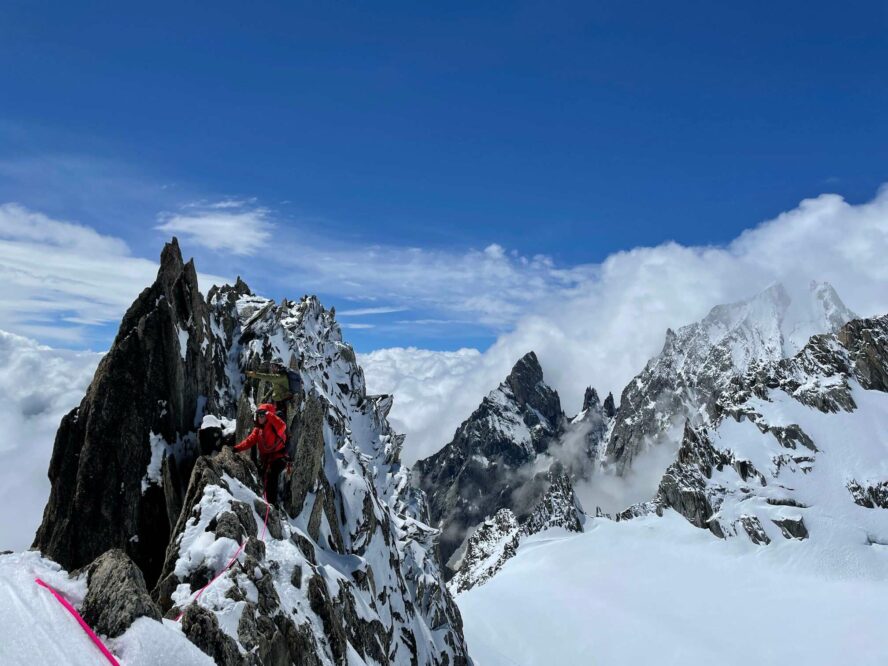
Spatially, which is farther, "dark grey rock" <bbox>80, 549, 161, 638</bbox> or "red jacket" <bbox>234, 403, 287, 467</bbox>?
"red jacket" <bbox>234, 403, 287, 467</bbox>

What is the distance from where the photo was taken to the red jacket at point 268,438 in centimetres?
2259

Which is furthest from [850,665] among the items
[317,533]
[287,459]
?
[287,459]

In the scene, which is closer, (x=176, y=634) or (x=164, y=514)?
(x=176, y=634)

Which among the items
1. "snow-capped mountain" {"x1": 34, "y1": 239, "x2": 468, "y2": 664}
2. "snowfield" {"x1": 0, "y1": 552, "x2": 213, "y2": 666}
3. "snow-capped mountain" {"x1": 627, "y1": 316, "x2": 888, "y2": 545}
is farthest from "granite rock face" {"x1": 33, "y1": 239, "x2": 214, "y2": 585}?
"snow-capped mountain" {"x1": 627, "y1": 316, "x2": 888, "y2": 545}

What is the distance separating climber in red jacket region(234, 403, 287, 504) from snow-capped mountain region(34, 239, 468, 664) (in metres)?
0.86

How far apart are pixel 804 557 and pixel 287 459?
388ft

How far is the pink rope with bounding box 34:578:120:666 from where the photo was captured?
32.8 feet

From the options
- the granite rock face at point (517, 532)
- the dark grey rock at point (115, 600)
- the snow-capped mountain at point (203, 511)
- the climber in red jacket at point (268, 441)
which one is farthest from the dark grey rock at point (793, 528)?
the dark grey rock at point (115, 600)

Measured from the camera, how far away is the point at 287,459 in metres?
24.8

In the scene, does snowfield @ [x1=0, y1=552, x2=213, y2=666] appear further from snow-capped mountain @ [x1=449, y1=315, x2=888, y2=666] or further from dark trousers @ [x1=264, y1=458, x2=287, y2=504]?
snow-capped mountain @ [x1=449, y1=315, x2=888, y2=666]

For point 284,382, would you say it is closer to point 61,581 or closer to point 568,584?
point 61,581

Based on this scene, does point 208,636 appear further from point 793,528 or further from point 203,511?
Result: point 793,528

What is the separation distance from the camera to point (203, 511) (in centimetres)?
1812

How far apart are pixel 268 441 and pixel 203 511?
17.6 ft
